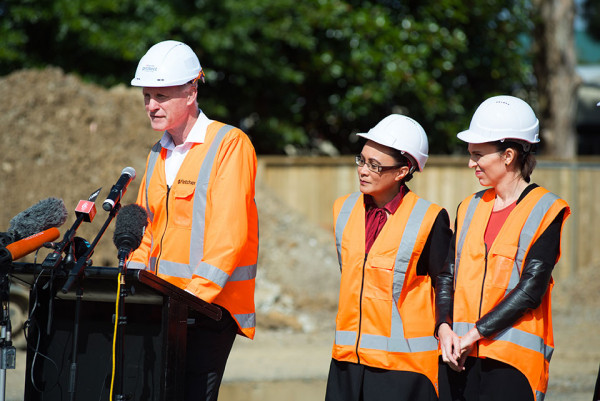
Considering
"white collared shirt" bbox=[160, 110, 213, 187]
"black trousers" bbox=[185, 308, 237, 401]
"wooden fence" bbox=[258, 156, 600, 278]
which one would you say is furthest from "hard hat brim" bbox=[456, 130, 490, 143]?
"wooden fence" bbox=[258, 156, 600, 278]

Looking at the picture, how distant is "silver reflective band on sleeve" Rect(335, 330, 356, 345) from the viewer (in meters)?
4.08

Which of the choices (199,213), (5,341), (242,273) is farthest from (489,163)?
(5,341)

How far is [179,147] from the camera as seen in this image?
420 centimetres

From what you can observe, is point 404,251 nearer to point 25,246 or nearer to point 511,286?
point 511,286

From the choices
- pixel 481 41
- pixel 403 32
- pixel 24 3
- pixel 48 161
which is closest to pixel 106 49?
pixel 24 3

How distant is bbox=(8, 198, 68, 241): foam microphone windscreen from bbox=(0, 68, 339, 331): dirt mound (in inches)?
290

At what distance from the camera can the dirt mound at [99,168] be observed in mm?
11734

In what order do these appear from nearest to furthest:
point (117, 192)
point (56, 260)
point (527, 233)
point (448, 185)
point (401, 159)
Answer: point (56, 260) → point (117, 192) → point (527, 233) → point (401, 159) → point (448, 185)

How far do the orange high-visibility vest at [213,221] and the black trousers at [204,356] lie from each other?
0.11m

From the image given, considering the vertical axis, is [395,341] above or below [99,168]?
below

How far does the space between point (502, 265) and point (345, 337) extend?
85 cm

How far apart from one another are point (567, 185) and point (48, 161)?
8.85m

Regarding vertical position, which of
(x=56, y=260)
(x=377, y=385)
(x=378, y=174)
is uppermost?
(x=378, y=174)

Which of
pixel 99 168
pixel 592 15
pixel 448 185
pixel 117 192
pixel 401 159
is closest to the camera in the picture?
pixel 117 192
